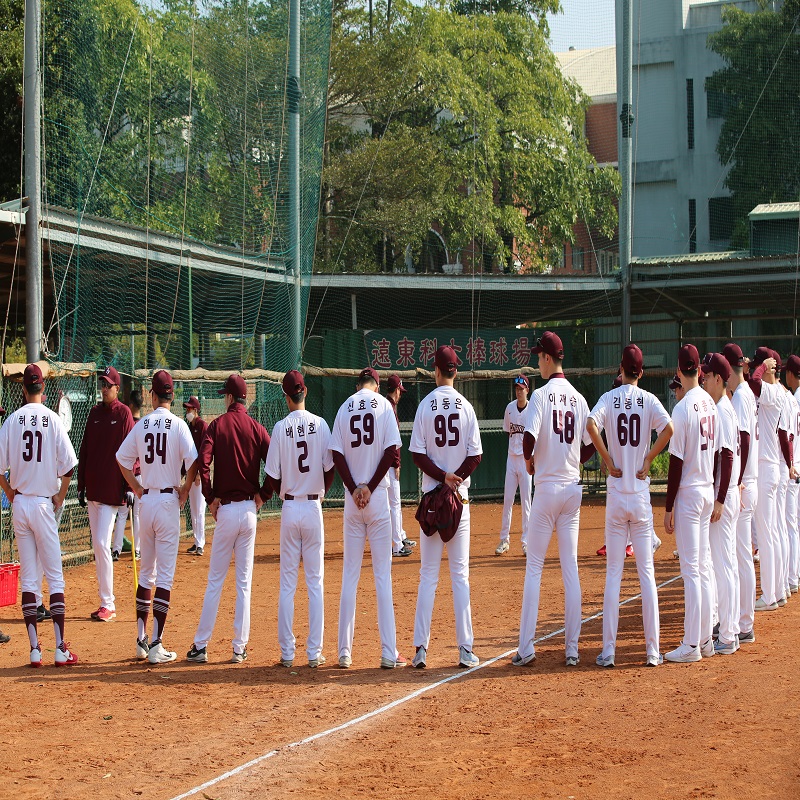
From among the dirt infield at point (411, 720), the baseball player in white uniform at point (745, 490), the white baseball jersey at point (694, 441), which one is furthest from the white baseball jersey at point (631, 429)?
the dirt infield at point (411, 720)

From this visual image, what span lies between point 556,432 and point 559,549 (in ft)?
2.80

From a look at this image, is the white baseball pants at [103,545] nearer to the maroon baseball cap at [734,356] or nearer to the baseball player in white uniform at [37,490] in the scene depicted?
the baseball player in white uniform at [37,490]

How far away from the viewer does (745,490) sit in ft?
28.1

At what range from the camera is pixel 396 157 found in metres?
24.3

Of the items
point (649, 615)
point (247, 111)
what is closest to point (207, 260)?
point (247, 111)

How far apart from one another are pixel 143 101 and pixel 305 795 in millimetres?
11839

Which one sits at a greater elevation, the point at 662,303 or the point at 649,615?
the point at 662,303

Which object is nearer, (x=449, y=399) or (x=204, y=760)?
(x=204, y=760)

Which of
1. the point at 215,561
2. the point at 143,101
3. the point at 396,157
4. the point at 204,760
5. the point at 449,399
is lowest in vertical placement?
the point at 204,760

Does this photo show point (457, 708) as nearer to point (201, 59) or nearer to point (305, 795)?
point (305, 795)

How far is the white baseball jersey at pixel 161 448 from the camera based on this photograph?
26.4ft

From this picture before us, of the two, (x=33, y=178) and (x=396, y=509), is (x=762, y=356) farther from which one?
(x=33, y=178)

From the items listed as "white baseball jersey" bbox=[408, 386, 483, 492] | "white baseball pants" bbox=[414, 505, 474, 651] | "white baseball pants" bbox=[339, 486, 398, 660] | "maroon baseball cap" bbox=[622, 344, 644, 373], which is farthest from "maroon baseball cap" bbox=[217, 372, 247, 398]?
"maroon baseball cap" bbox=[622, 344, 644, 373]

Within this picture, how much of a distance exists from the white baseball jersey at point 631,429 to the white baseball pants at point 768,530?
229cm
